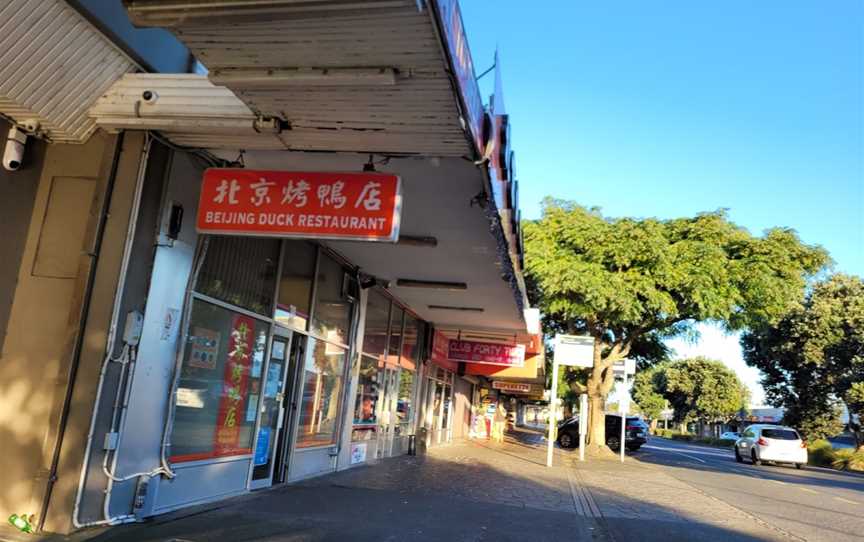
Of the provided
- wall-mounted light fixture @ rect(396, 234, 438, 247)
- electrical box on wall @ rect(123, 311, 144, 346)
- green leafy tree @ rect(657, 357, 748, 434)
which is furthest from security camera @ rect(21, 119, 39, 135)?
green leafy tree @ rect(657, 357, 748, 434)

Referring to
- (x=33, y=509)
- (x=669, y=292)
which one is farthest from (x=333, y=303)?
(x=669, y=292)

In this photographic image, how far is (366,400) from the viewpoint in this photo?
12.5 meters

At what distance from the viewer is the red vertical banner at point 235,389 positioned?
23.8 feet

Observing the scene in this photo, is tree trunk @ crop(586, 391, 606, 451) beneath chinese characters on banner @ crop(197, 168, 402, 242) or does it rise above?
beneath

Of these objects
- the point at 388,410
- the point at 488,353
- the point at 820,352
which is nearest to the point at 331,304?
the point at 388,410

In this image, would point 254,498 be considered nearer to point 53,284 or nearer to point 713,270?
point 53,284

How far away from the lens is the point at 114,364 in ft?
18.0

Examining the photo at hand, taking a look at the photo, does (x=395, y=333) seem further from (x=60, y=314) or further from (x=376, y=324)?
(x=60, y=314)

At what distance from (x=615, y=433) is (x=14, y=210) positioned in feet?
83.8

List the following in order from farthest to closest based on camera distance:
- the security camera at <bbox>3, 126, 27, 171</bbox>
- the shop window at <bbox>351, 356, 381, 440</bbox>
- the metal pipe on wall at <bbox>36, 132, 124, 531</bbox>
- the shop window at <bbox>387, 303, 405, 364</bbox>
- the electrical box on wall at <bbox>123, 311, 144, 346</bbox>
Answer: the shop window at <bbox>387, 303, 405, 364</bbox> < the shop window at <bbox>351, 356, 381, 440</bbox> < the security camera at <bbox>3, 126, 27, 171</bbox> < the electrical box on wall at <bbox>123, 311, 144, 346</bbox> < the metal pipe on wall at <bbox>36, 132, 124, 531</bbox>

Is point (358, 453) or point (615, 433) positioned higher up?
point (615, 433)

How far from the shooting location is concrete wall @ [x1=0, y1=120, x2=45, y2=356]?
19.1 feet

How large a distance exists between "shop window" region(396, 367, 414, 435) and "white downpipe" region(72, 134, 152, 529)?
990cm

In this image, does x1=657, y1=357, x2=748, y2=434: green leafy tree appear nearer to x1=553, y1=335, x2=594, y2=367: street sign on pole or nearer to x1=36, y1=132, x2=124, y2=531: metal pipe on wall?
x1=553, y1=335, x2=594, y2=367: street sign on pole
